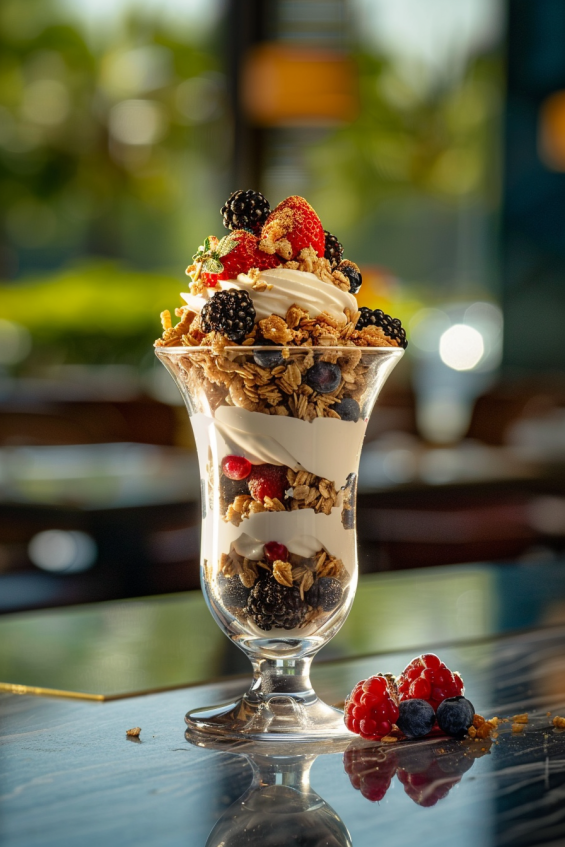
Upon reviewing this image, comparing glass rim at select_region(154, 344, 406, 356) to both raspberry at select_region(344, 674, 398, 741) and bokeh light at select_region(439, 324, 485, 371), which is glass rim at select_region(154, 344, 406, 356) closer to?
raspberry at select_region(344, 674, 398, 741)

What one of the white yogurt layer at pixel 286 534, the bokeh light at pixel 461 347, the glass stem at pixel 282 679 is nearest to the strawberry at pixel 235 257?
the white yogurt layer at pixel 286 534

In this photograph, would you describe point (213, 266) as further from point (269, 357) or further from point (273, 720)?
point (273, 720)

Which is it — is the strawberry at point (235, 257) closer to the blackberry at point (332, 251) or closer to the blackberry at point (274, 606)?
the blackberry at point (332, 251)

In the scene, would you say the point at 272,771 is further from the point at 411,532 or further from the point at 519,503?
the point at 519,503

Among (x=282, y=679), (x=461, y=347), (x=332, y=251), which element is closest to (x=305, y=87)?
(x=461, y=347)

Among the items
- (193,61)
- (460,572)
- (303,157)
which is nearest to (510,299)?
(303,157)
